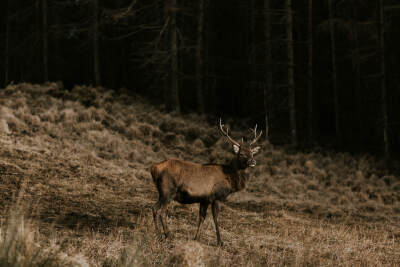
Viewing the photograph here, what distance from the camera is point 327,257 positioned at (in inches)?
309

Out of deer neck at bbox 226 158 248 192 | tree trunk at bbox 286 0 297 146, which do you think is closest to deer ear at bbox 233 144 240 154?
deer neck at bbox 226 158 248 192

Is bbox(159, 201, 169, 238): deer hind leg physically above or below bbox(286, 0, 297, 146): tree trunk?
below

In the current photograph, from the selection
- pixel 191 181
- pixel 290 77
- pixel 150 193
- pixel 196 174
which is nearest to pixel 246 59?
pixel 290 77

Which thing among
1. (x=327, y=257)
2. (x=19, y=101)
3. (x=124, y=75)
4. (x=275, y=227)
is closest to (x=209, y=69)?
(x=124, y=75)

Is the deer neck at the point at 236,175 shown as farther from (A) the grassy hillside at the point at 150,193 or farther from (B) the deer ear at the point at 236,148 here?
(A) the grassy hillside at the point at 150,193

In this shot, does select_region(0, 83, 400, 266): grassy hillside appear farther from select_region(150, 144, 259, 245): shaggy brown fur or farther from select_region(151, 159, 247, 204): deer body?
select_region(151, 159, 247, 204): deer body

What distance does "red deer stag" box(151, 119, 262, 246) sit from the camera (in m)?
7.56

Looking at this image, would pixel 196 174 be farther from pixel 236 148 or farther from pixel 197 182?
pixel 236 148

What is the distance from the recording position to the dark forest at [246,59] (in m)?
21.4

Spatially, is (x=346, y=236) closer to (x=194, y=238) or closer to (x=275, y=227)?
(x=275, y=227)

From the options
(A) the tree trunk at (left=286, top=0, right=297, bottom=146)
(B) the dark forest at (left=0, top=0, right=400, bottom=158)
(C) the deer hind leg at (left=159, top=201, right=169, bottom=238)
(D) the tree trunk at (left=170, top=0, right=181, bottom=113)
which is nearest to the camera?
(C) the deer hind leg at (left=159, top=201, right=169, bottom=238)

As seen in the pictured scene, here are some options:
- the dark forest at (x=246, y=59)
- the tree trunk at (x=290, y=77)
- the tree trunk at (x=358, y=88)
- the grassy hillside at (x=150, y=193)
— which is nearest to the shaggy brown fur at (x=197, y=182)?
the grassy hillside at (x=150, y=193)

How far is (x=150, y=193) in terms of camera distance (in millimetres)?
11180

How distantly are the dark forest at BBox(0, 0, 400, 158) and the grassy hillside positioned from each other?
10.4ft
